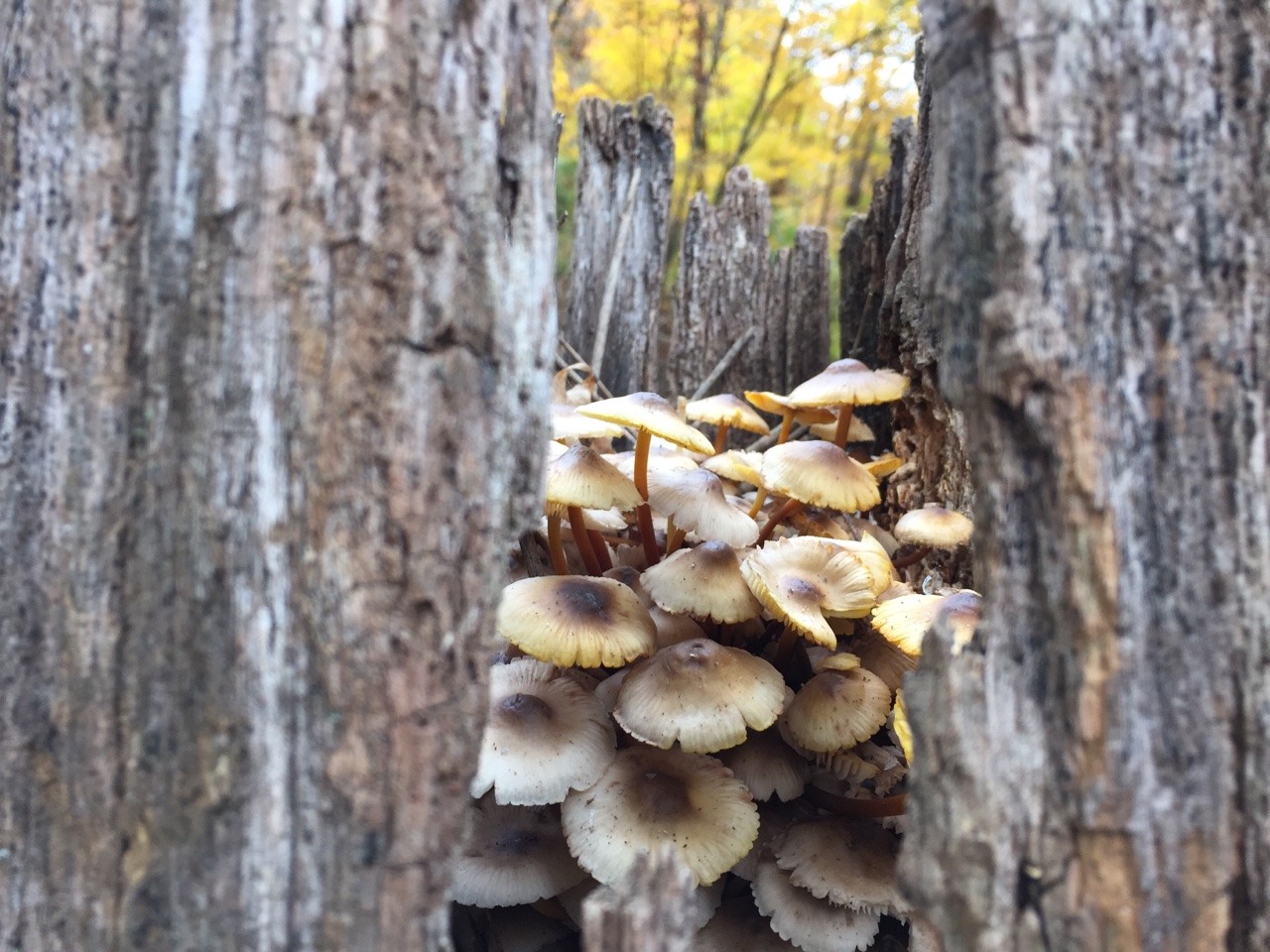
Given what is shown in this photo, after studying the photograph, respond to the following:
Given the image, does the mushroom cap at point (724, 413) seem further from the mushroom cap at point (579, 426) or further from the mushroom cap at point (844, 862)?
the mushroom cap at point (844, 862)

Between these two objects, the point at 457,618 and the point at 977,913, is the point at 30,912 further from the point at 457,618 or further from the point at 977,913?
the point at 977,913

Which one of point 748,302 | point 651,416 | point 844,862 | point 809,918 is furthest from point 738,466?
point 748,302

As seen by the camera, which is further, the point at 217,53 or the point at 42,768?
the point at 42,768

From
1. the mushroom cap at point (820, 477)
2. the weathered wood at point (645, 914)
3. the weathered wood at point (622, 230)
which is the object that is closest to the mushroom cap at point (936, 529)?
the mushroom cap at point (820, 477)

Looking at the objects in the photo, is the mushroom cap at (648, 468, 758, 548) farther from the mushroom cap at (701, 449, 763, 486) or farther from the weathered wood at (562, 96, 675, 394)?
the weathered wood at (562, 96, 675, 394)

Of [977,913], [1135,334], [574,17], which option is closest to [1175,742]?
[977,913]

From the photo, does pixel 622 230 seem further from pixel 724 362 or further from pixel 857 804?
pixel 857 804

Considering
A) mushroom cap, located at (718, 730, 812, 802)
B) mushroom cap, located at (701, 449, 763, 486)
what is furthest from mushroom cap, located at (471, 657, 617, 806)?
mushroom cap, located at (701, 449, 763, 486)
